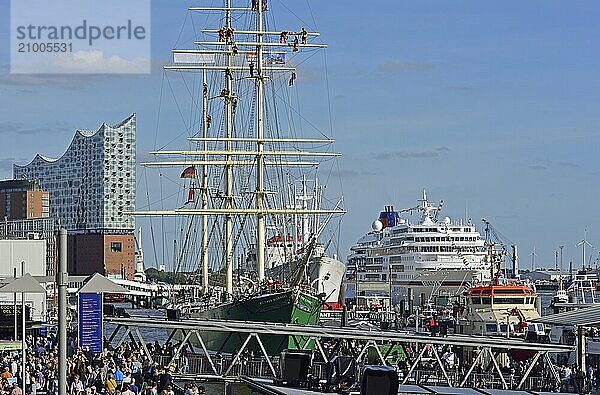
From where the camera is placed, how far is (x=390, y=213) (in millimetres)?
149375

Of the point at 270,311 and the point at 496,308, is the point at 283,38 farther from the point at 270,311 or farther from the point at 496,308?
the point at 496,308

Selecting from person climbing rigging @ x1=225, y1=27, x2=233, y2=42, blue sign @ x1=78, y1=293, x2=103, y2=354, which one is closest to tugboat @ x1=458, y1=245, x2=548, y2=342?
person climbing rigging @ x1=225, y1=27, x2=233, y2=42

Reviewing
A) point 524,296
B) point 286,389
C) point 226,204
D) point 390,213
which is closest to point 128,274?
point 390,213

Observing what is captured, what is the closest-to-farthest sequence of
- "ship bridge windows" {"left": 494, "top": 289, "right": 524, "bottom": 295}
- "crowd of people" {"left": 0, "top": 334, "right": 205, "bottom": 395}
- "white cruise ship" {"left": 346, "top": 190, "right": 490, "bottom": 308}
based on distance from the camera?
1. "crowd of people" {"left": 0, "top": 334, "right": 205, "bottom": 395}
2. "ship bridge windows" {"left": 494, "top": 289, "right": 524, "bottom": 295}
3. "white cruise ship" {"left": 346, "top": 190, "right": 490, "bottom": 308}

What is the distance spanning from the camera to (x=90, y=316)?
2361cm

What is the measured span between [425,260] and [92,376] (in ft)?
294

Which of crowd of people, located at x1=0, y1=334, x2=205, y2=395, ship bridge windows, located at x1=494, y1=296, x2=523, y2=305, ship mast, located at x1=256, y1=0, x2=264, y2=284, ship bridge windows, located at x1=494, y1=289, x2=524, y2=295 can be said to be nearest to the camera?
crowd of people, located at x1=0, y1=334, x2=205, y2=395

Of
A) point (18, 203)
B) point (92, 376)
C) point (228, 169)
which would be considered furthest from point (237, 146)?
point (18, 203)

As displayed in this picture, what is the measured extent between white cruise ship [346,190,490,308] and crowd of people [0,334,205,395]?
7650 cm

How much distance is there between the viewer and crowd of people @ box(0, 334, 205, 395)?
2992cm

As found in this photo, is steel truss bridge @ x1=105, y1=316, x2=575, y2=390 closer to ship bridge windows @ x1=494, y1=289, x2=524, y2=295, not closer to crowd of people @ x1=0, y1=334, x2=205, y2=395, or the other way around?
crowd of people @ x1=0, y1=334, x2=205, y2=395

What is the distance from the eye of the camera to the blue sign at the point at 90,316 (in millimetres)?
23375

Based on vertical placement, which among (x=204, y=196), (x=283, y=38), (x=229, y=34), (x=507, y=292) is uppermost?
(x=229, y=34)

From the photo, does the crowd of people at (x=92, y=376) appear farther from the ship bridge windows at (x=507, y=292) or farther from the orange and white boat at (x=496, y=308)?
the ship bridge windows at (x=507, y=292)
